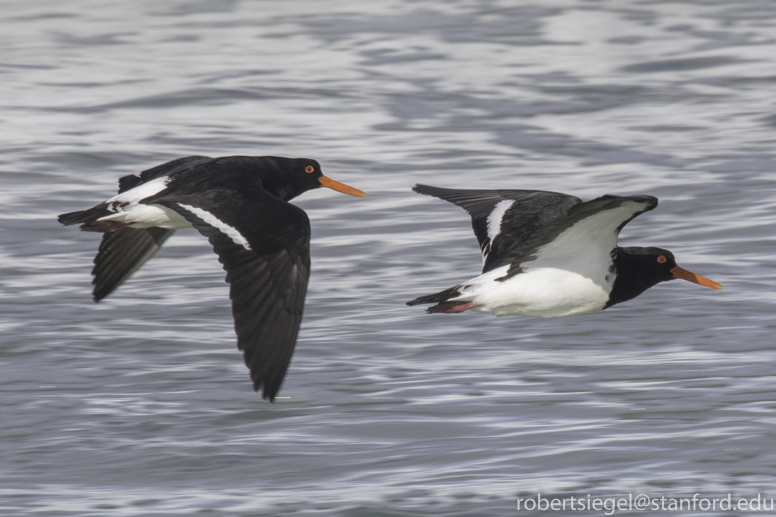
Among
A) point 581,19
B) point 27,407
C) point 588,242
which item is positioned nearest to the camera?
point 588,242

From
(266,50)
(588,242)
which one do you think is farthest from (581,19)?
(588,242)

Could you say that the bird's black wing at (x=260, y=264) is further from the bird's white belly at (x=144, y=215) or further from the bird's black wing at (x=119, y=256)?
the bird's black wing at (x=119, y=256)

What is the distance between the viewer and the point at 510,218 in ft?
28.2

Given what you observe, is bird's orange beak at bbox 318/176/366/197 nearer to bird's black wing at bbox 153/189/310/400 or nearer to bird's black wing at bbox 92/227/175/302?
bird's black wing at bbox 92/227/175/302

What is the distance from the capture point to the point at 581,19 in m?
23.8

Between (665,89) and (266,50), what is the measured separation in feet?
23.3

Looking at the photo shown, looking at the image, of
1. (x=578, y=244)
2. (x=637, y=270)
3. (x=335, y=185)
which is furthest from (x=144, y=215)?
(x=637, y=270)

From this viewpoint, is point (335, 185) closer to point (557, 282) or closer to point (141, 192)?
point (141, 192)

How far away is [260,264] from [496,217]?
2.14 meters

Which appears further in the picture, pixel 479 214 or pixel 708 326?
pixel 708 326

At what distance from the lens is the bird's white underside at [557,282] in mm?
7957

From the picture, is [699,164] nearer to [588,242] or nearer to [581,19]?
[588,242]

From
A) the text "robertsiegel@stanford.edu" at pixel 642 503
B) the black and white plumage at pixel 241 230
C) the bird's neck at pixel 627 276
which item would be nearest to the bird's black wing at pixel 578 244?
the bird's neck at pixel 627 276

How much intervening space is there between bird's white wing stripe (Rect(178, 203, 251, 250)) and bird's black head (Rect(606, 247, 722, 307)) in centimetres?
258
